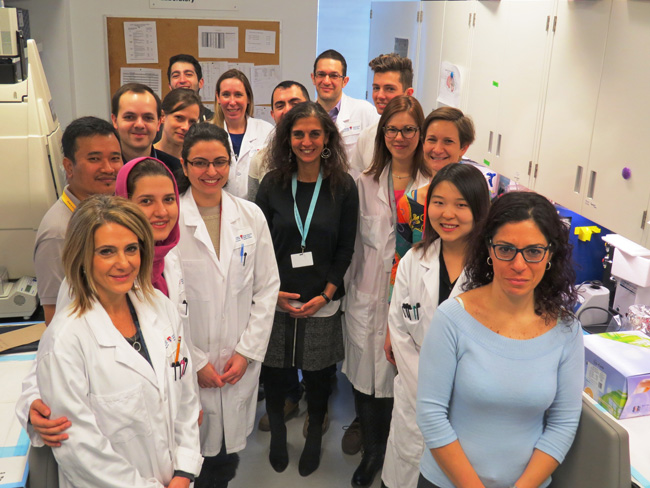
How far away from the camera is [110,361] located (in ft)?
4.79

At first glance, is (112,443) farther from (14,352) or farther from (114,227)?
(14,352)

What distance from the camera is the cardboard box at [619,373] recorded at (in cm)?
184

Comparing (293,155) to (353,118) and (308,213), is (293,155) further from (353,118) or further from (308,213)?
(353,118)

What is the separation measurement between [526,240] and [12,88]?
7.48 feet

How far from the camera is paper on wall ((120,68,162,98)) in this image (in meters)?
4.38

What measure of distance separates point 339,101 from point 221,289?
169 centimetres

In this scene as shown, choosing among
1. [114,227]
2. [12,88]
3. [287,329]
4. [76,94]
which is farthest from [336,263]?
[76,94]

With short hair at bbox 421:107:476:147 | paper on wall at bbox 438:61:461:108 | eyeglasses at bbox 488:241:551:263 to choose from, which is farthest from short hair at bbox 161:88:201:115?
eyeglasses at bbox 488:241:551:263

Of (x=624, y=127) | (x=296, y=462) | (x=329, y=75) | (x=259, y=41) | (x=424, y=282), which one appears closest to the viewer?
(x=424, y=282)

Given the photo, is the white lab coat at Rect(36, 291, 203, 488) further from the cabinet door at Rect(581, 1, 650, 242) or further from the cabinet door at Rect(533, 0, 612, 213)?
the cabinet door at Rect(533, 0, 612, 213)

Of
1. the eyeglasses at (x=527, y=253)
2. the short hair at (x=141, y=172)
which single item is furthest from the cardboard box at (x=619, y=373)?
the short hair at (x=141, y=172)

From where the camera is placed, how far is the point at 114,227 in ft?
4.88

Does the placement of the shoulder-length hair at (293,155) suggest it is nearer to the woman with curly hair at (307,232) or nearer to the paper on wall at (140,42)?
the woman with curly hair at (307,232)

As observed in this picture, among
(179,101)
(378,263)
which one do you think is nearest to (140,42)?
(179,101)
